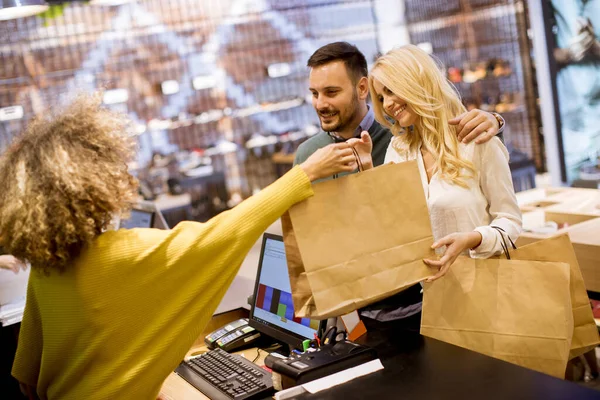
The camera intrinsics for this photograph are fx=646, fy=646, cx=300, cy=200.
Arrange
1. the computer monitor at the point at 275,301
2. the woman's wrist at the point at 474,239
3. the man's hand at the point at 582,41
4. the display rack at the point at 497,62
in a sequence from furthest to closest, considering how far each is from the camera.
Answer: the display rack at the point at 497,62 < the man's hand at the point at 582,41 < the computer monitor at the point at 275,301 < the woman's wrist at the point at 474,239

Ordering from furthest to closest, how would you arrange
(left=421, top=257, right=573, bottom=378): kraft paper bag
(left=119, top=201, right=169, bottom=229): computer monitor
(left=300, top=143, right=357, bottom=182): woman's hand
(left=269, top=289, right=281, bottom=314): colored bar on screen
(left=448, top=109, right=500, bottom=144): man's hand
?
(left=119, top=201, right=169, bottom=229): computer monitor < (left=269, top=289, right=281, bottom=314): colored bar on screen < (left=448, top=109, right=500, bottom=144): man's hand < (left=421, top=257, right=573, bottom=378): kraft paper bag < (left=300, top=143, right=357, bottom=182): woman's hand

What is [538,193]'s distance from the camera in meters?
4.64

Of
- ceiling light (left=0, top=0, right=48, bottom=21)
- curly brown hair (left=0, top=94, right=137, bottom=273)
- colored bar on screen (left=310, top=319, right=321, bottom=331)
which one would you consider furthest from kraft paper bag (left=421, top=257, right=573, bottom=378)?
ceiling light (left=0, top=0, right=48, bottom=21)

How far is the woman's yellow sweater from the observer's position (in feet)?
4.70

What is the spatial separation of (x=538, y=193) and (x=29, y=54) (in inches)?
242

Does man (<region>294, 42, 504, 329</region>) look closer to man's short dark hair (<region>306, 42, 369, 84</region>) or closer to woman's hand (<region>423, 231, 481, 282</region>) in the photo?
man's short dark hair (<region>306, 42, 369, 84</region>)

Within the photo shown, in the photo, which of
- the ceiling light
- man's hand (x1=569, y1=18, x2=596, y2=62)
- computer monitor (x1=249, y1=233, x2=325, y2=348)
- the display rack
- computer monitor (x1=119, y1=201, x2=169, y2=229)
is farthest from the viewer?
the display rack

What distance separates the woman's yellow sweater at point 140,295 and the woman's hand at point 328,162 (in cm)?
3

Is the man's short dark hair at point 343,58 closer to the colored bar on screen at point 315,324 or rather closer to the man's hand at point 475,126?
the man's hand at point 475,126

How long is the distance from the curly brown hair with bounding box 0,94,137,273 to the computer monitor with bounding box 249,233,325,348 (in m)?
0.83

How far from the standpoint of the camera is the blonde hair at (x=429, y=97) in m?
2.06

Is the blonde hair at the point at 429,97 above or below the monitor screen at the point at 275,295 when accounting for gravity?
above

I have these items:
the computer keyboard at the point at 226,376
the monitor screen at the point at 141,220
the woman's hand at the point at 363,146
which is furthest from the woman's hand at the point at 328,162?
the monitor screen at the point at 141,220

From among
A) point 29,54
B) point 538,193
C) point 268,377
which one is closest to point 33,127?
point 268,377
